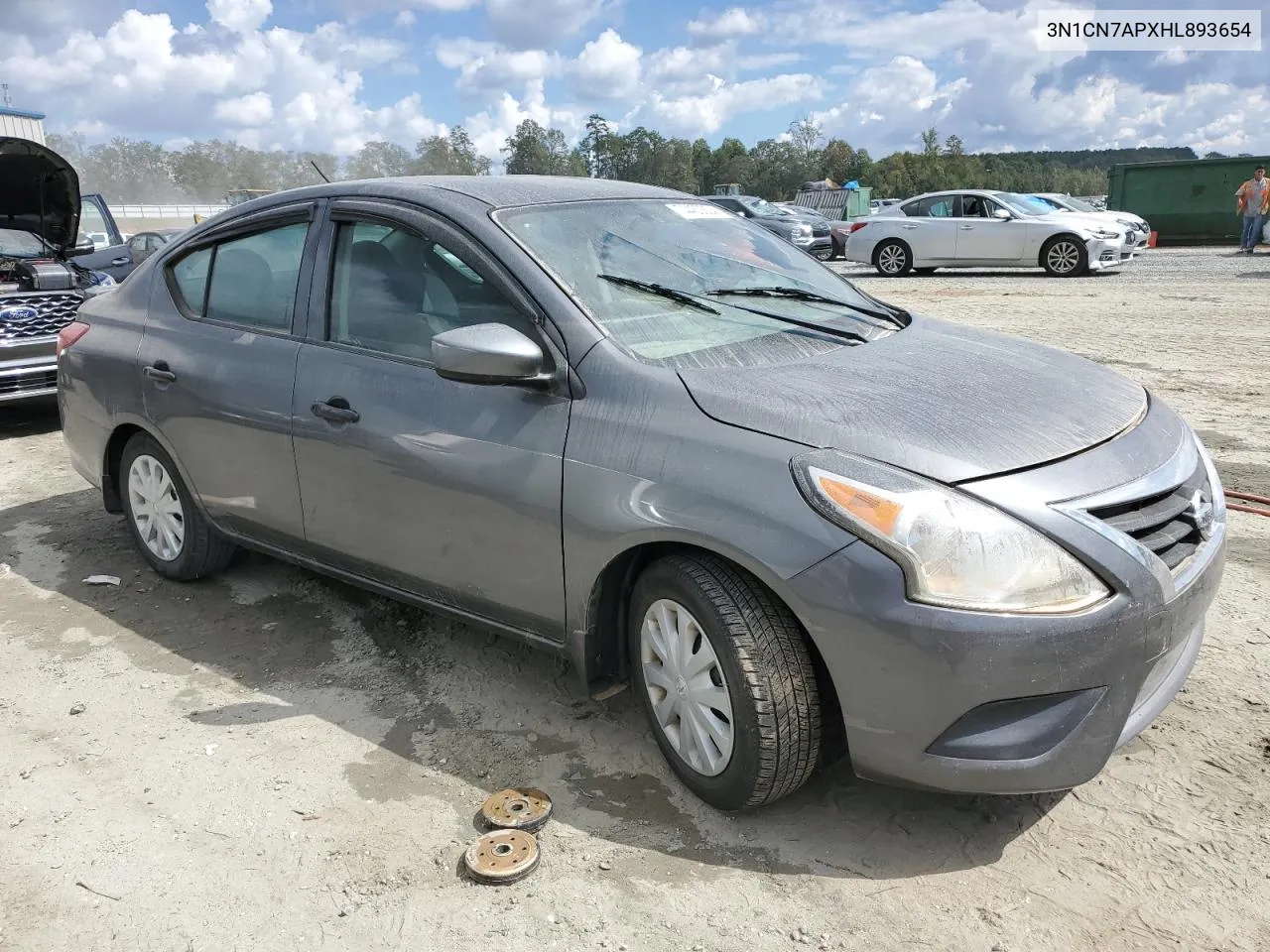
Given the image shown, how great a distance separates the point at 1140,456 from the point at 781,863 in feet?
4.59

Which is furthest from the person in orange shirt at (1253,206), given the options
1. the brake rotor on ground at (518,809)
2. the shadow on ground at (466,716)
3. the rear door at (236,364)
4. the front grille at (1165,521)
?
the brake rotor on ground at (518,809)

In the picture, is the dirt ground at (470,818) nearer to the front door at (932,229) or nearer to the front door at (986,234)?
the front door at (986,234)

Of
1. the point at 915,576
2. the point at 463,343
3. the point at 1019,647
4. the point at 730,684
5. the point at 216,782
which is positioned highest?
the point at 463,343

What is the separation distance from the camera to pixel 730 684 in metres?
2.62

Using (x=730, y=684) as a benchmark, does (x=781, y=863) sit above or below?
below

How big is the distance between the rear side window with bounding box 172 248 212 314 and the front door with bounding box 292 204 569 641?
0.86 meters

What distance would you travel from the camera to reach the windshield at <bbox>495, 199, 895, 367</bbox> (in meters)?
3.07

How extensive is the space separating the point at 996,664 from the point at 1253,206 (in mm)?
22115

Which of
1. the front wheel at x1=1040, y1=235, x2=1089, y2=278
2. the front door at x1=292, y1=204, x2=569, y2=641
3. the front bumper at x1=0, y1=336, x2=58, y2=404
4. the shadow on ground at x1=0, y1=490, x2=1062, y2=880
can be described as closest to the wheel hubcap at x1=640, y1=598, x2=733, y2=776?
the shadow on ground at x1=0, y1=490, x2=1062, y2=880

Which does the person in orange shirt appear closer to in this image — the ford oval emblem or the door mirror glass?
the door mirror glass

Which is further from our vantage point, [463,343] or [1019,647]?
[463,343]

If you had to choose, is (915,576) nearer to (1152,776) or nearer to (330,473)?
(1152,776)

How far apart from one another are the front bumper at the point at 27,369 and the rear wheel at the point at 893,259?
14592 mm

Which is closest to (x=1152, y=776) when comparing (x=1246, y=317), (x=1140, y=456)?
(x=1140, y=456)
